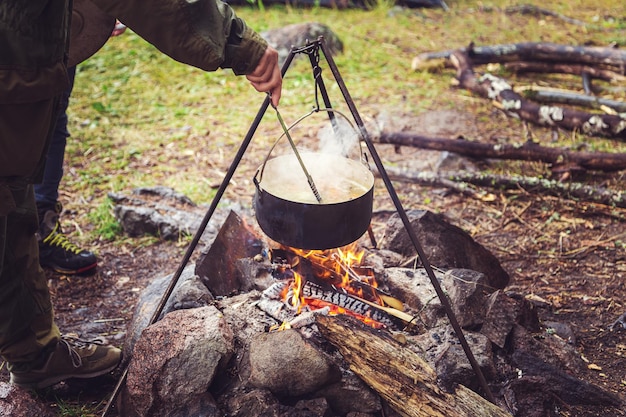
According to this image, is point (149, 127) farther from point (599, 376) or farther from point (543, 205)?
point (599, 376)

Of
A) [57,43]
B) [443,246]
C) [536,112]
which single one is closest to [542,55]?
[536,112]

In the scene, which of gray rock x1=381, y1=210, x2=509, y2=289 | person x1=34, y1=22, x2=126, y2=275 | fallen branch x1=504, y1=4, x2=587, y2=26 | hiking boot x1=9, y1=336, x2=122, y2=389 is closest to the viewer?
hiking boot x1=9, y1=336, x2=122, y2=389

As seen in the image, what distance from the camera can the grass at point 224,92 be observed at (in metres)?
5.54

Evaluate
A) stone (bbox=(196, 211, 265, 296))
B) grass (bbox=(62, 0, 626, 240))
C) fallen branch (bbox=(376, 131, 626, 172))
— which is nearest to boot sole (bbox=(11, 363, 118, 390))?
stone (bbox=(196, 211, 265, 296))

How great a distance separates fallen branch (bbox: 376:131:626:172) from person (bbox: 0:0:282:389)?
316cm

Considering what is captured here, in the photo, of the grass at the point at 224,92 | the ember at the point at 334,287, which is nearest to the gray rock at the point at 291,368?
the ember at the point at 334,287

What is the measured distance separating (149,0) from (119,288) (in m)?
2.47

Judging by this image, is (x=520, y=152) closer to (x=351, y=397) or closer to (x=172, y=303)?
(x=351, y=397)

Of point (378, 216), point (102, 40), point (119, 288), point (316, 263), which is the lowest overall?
point (119, 288)

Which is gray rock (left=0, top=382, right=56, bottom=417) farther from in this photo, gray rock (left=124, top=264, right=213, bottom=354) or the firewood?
the firewood

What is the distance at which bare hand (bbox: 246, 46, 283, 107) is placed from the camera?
2316 mm

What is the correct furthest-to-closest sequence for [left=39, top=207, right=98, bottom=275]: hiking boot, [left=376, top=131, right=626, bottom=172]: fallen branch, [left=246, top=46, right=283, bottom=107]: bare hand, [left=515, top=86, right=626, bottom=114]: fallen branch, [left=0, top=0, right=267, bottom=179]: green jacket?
[left=515, top=86, right=626, bottom=114]: fallen branch
[left=376, top=131, right=626, bottom=172]: fallen branch
[left=39, top=207, right=98, bottom=275]: hiking boot
[left=246, top=46, right=283, bottom=107]: bare hand
[left=0, top=0, right=267, bottom=179]: green jacket

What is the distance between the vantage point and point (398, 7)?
411 inches

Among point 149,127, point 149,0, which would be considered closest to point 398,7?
point 149,127
